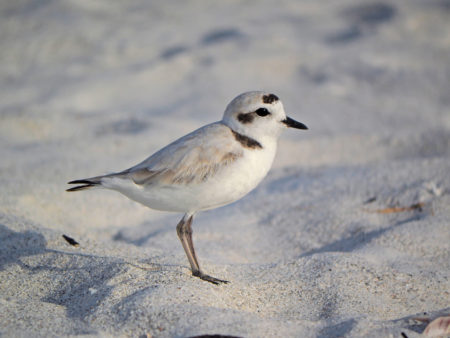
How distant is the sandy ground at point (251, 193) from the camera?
2646 millimetres

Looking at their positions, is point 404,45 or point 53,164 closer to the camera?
point 53,164

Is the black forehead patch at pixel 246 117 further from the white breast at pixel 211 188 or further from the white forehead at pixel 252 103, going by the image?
the white breast at pixel 211 188

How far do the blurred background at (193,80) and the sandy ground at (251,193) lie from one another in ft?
0.09

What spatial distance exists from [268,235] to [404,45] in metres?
5.19

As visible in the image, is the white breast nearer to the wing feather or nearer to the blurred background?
the wing feather

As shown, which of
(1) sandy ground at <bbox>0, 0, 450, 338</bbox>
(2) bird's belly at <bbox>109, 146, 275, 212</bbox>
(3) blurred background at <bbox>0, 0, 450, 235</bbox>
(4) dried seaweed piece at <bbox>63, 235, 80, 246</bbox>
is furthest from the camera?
(3) blurred background at <bbox>0, 0, 450, 235</bbox>

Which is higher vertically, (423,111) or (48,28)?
(48,28)

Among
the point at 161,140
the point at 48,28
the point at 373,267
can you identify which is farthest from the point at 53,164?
the point at 48,28

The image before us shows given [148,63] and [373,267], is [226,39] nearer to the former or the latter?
[148,63]

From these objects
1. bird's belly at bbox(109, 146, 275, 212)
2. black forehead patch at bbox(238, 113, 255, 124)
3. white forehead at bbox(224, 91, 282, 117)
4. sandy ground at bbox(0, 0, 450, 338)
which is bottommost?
sandy ground at bbox(0, 0, 450, 338)

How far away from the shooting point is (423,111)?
6.60m

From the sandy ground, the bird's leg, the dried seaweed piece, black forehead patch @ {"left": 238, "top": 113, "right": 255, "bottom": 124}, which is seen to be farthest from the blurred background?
black forehead patch @ {"left": 238, "top": 113, "right": 255, "bottom": 124}

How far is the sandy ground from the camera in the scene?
8.68 ft

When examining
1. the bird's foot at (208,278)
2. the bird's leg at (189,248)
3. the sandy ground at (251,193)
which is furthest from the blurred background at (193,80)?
the bird's foot at (208,278)
